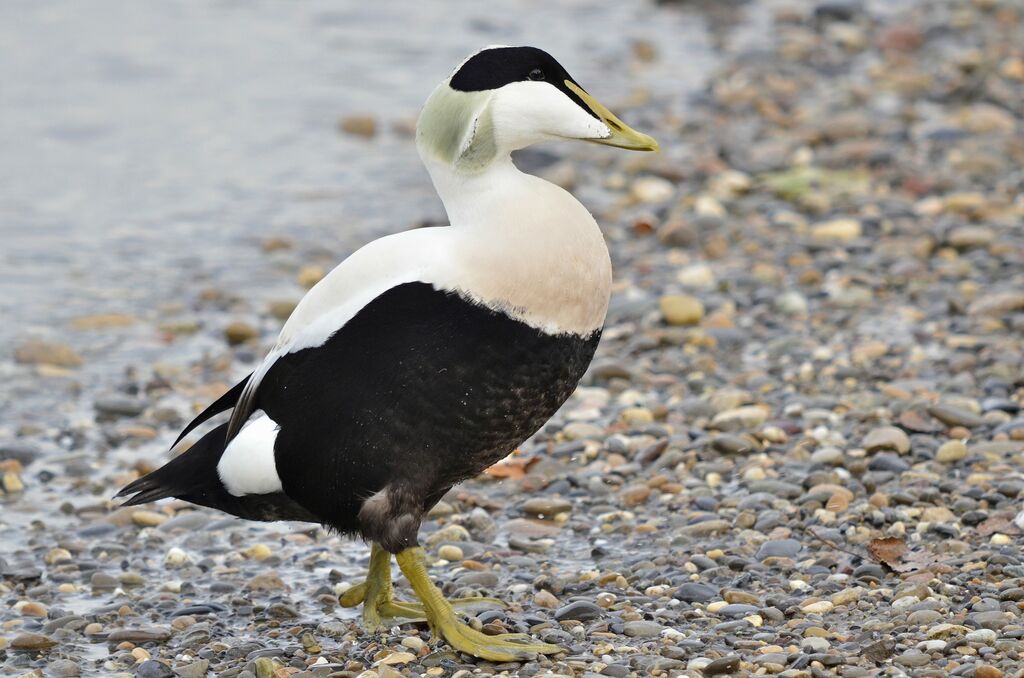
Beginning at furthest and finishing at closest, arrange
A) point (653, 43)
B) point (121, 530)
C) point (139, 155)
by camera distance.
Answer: point (653, 43) < point (139, 155) < point (121, 530)

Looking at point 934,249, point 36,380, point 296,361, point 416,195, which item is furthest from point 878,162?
point 296,361

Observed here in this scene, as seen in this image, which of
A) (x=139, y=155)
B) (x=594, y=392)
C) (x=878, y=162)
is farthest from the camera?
(x=139, y=155)

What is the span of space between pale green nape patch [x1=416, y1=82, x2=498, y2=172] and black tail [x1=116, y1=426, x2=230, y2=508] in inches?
41.9

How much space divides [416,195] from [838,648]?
19.8ft

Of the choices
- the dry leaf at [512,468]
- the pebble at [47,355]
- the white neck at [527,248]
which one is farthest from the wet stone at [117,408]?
the white neck at [527,248]

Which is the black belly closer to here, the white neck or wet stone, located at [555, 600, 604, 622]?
the white neck

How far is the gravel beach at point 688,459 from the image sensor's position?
13.9 ft

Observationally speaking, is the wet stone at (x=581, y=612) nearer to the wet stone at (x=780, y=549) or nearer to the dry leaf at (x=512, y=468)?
the wet stone at (x=780, y=549)

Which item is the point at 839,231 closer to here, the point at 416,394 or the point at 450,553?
the point at 450,553

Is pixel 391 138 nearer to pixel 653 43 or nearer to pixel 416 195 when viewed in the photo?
pixel 416 195

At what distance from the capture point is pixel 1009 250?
7133 mm

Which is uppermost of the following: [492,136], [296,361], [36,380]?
[492,136]

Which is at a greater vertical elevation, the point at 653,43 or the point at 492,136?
the point at 492,136

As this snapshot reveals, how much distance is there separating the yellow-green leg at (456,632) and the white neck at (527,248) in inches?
30.2
